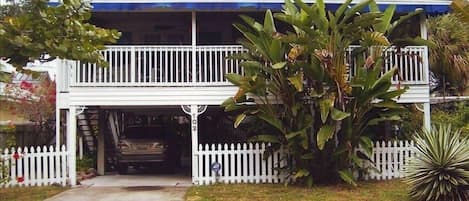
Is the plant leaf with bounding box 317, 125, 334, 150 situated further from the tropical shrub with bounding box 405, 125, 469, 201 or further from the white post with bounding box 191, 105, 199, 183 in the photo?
the white post with bounding box 191, 105, 199, 183

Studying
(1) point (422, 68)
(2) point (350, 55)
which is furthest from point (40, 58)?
(1) point (422, 68)

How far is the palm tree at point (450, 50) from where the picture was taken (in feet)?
63.1

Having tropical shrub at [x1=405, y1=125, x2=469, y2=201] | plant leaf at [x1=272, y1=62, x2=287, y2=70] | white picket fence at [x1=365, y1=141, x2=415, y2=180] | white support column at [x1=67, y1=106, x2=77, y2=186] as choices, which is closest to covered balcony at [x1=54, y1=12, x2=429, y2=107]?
white support column at [x1=67, y1=106, x2=77, y2=186]

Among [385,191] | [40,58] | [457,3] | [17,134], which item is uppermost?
[457,3]

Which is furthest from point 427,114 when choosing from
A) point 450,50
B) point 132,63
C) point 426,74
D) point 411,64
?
point 132,63

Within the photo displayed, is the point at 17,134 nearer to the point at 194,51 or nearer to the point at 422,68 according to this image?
the point at 194,51

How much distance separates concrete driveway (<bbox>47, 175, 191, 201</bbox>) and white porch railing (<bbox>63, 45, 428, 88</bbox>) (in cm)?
247

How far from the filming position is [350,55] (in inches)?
A: 513

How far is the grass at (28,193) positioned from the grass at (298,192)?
307 cm

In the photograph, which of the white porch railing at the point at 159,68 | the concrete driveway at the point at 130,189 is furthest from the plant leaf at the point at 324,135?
the concrete driveway at the point at 130,189

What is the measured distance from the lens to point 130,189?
1254 cm

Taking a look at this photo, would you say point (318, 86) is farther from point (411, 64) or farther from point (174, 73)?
point (174, 73)

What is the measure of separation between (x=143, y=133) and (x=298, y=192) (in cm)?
554

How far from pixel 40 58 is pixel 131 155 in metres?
7.75
